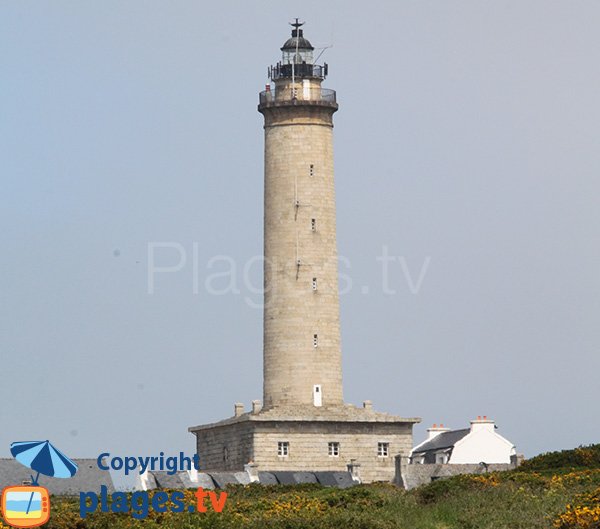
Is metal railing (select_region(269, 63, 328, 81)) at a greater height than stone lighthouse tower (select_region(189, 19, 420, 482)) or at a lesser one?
greater

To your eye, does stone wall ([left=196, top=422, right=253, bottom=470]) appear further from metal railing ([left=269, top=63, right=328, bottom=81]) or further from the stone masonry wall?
metal railing ([left=269, top=63, right=328, bottom=81])

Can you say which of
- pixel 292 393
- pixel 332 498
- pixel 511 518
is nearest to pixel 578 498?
pixel 511 518

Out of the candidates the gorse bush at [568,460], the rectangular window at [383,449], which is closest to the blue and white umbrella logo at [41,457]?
the gorse bush at [568,460]

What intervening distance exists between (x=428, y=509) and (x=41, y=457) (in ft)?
39.4

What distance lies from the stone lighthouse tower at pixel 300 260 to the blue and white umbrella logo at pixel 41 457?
133 ft

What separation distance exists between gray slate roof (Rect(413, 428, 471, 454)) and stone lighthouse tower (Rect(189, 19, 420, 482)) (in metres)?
6.10

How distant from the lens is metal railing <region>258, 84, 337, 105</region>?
70625 millimetres

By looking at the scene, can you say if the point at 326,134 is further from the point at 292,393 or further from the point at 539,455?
the point at 539,455

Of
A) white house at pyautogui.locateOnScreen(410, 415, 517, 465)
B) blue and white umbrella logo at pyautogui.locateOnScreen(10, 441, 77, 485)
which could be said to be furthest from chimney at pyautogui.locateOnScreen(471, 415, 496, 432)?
blue and white umbrella logo at pyautogui.locateOnScreen(10, 441, 77, 485)

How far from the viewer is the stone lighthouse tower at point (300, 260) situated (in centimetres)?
6919

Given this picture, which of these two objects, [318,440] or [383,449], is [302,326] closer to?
[318,440]

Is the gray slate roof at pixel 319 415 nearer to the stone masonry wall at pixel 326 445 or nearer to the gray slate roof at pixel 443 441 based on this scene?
the stone masonry wall at pixel 326 445

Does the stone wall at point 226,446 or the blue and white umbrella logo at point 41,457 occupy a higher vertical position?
the stone wall at point 226,446

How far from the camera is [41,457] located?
2839 cm
